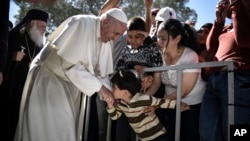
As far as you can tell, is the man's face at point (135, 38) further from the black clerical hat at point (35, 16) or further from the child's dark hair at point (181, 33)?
the black clerical hat at point (35, 16)

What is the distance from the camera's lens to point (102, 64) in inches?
150

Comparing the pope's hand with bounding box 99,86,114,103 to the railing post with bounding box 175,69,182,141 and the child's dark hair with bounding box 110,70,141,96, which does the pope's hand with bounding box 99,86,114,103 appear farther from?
the railing post with bounding box 175,69,182,141

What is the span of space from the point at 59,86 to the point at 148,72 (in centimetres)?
94

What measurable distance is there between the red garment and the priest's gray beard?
275 centimetres

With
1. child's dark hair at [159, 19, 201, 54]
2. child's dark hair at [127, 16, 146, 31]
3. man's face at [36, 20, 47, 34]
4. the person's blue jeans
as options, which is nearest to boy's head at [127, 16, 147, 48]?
child's dark hair at [127, 16, 146, 31]

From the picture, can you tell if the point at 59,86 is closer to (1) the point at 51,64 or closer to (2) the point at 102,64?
(1) the point at 51,64

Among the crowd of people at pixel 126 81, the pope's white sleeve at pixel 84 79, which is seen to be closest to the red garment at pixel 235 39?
the crowd of people at pixel 126 81

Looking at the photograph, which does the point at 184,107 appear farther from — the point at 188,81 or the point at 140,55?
the point at 140,55

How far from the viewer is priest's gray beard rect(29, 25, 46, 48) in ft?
16.9

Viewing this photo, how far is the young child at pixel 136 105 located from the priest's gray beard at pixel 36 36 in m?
1.99

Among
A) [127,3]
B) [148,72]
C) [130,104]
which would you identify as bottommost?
[130,104]

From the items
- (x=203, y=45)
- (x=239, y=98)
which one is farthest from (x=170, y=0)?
(x=239, y=98)

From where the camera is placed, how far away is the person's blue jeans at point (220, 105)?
2.75m

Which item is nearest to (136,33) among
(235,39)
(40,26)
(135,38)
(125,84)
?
(135,38)
